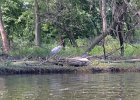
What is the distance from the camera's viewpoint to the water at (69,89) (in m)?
16.2

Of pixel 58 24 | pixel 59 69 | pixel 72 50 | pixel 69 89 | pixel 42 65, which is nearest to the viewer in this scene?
pixel 69 89

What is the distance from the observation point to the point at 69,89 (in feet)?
62.3

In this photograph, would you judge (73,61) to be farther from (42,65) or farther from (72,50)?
(72,50)

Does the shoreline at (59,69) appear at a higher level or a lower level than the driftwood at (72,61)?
lower

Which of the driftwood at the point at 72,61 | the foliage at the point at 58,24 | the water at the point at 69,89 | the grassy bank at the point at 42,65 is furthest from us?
the foliage at the point at 58,24

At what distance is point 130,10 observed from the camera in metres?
31.9

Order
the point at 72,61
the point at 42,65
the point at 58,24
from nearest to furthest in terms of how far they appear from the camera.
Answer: the point at 42,65, the point at 72,61, the point at 58,24

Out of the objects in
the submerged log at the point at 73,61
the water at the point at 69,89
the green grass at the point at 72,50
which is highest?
the green grass at the point at 72,50

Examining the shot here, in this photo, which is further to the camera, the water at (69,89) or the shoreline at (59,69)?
the shoreline at (59,69)

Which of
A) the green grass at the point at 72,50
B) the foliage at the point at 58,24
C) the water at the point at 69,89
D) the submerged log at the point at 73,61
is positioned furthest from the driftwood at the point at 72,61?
the water at the point at 69,89

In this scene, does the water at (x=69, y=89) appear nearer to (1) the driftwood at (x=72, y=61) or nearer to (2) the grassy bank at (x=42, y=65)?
(2) the grassy bank at (x=42, y=65)

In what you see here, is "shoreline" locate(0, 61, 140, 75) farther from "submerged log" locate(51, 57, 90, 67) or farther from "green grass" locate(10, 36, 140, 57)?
"green grass" locate(10, 36, 140, 57)

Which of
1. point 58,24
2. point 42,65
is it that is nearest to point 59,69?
point 42,65

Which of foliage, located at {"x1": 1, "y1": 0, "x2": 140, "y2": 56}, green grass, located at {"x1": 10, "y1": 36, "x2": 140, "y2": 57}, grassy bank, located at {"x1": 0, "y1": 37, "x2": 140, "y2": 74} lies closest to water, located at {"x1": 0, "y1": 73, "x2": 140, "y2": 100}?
grassy bank, located at {"x1": 0, "y1": 37, "x2": 140, "y2": 74}
